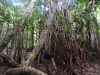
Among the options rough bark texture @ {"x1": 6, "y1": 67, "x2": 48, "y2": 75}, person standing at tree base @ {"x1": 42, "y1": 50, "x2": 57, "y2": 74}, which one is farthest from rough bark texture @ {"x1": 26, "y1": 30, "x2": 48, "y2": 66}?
rough bark texture @ {"x1": 6, "y1": 67, "x2": 48, "y2": 75}

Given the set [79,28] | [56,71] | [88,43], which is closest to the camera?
[56,71]

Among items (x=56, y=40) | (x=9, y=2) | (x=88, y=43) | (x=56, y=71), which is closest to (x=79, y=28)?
(x=88, y=43)

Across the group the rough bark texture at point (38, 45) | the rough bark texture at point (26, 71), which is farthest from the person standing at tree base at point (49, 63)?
the rough bark texture at point (26, 71)

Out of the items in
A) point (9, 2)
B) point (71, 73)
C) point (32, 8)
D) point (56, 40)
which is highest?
point (9, 2)

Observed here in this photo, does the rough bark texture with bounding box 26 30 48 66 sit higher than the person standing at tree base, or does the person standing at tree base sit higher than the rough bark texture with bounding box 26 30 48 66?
the rough bark texture with bounding box 26 30 48 66

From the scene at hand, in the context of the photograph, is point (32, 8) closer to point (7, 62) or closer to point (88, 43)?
point (7, 62)

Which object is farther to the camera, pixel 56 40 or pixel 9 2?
pixel 9 2

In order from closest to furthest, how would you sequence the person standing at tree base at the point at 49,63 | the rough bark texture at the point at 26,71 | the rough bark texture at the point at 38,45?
the rough bark texture at the point at 26,71
the person standing at tree base at the point at 49,63
the rough bark texture at the point at 38,45

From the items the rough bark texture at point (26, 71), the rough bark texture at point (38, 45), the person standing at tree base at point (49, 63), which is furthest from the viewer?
the rough bark texture at point (38, 45)

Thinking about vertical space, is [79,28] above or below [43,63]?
above

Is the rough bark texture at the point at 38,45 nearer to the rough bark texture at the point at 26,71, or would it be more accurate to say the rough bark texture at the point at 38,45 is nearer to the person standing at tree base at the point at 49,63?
the person standing at tree base at the point at 49,63

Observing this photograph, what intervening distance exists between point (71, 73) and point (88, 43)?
3.23m

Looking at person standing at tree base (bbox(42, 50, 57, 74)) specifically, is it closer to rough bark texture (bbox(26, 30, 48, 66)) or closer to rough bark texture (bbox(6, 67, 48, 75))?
rough bark texture (bbox(26, 30, 48, 66))

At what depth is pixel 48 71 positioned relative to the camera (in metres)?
4.90
